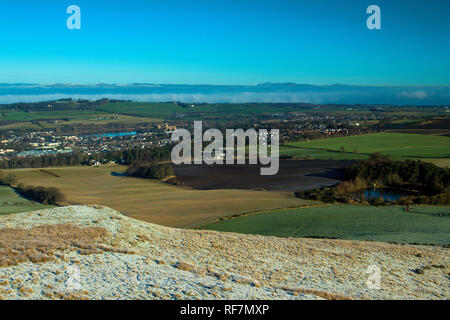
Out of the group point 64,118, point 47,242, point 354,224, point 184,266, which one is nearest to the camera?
point 184,266

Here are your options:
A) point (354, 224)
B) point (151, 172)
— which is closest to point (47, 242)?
point (354, 224)

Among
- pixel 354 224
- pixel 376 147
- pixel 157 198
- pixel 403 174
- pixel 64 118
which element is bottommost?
pixel 157 198

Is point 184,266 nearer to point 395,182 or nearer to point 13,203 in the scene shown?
point 13,203

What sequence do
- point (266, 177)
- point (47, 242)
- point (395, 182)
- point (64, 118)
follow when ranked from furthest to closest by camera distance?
point (64, 118) → point (266, 177) → point (395, 182) → point (47, 242)

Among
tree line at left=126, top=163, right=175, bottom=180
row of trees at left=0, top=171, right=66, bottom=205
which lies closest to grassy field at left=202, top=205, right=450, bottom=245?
row of trees at left=0, top=171, right=66, bottom=205

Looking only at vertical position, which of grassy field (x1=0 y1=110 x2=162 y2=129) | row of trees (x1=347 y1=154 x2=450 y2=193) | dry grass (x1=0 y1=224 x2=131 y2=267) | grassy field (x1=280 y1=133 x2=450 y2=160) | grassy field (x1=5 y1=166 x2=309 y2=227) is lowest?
grassy field (x1=5 y1=166 x2=309 y2=227)

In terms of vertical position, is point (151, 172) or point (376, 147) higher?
point (376, 147)

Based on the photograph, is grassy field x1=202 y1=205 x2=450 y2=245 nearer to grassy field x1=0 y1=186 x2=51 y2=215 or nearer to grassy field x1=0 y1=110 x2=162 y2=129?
grassy field x1=0 y1=186 x2=51 y2=215
